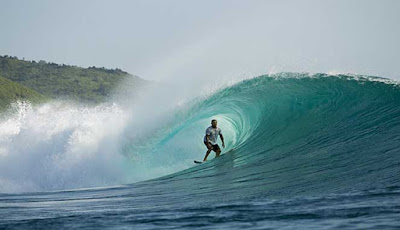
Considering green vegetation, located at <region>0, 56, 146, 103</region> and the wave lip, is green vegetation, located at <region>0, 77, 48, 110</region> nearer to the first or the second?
green vegetation, located at <region>0, 56, 146, 103</region>

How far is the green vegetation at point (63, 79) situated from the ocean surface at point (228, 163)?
105 metres

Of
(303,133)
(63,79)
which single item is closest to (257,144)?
(303,133)

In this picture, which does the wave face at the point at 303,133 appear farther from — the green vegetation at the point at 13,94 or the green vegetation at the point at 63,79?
the green vegetation at the point at 63,79

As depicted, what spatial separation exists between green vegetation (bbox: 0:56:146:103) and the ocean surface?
345 feet

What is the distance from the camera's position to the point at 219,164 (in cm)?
1233

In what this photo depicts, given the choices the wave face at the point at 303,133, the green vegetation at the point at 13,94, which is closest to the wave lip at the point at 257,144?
the wave face at the point at 303,133

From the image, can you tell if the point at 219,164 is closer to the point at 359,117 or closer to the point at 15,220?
the point at 359,117

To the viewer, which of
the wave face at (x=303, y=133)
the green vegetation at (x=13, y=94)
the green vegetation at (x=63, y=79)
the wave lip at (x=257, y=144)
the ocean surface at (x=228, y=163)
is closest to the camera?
the ocean surface at (x=228, y=163)

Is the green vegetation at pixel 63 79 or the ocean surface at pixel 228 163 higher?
the green vegetation at pixel 63 79

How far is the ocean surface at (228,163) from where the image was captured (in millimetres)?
4535

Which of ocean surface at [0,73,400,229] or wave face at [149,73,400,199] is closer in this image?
ocean surface at [0,73,400,229]

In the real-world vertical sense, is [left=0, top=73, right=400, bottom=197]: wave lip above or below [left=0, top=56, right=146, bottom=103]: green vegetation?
below

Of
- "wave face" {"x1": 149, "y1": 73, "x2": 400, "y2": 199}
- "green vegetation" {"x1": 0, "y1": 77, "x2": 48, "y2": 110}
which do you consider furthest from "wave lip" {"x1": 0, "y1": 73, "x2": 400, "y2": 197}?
"green vegetation" {"x1": 0, "y1": 77, "x2": 48, "y2": 110}

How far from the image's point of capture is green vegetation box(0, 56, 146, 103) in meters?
130
